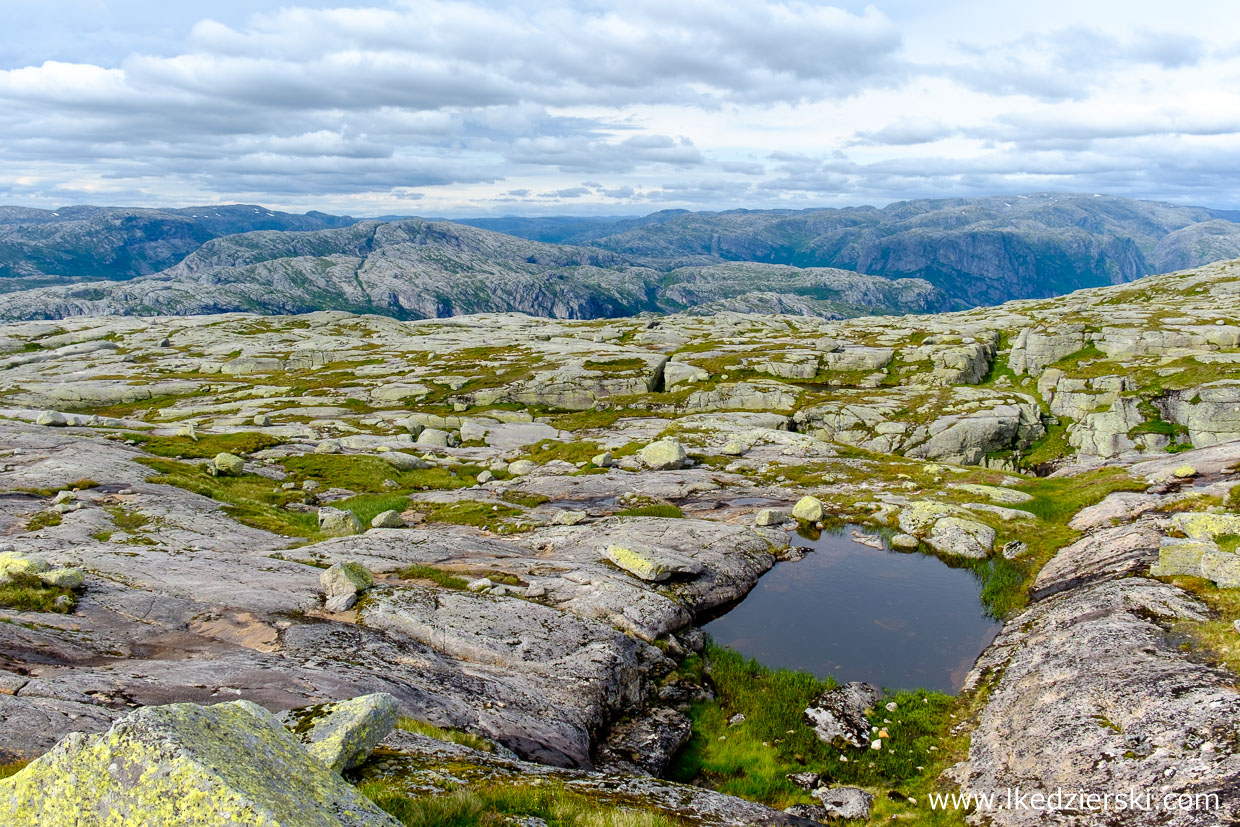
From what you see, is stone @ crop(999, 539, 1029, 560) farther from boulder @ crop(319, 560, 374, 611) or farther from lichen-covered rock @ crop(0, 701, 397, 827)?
lichen-covered rock @ crop(0, 701, 397, 827)

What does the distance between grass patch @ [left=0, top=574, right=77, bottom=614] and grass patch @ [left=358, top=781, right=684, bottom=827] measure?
1691cm

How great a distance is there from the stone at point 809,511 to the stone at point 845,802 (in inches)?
1080

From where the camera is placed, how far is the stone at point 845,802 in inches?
739

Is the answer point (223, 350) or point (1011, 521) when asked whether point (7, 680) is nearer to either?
point (1011, 521)

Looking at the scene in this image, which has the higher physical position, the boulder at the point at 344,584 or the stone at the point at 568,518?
the boulder at the point at 344,584

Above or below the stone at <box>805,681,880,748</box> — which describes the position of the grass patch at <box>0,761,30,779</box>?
above

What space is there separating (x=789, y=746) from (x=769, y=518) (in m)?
23.6

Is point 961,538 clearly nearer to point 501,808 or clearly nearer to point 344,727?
point 501,808

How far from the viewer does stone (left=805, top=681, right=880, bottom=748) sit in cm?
2298

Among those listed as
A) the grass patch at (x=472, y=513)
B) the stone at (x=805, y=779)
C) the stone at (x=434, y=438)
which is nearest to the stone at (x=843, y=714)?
the stone at (x=805, y=779)

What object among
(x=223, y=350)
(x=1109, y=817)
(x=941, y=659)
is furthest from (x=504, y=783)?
(x=223, y=350)

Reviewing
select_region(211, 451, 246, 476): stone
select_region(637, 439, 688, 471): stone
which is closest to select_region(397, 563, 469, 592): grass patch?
select_region(637, 439, 688, 471): stone

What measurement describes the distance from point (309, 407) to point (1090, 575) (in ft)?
353

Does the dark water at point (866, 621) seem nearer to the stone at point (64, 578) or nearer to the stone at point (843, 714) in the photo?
the stone at point (843, 714)
